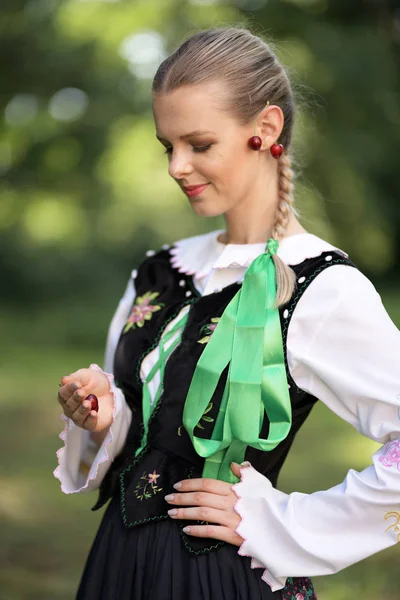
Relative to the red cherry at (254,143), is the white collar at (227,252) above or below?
below

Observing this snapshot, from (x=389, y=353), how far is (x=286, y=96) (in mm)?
A: 637

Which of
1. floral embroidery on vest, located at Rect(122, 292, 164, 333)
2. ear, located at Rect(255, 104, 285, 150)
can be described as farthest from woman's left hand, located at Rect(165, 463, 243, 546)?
ear, located at Rect(255, 104, 285, 150)

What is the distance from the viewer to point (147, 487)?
1.61 metres

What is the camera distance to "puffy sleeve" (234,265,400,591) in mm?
1450

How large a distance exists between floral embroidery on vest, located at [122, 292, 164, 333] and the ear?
16.7 inches

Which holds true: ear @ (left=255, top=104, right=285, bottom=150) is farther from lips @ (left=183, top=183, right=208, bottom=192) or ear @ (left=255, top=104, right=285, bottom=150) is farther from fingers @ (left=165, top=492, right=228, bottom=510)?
fingers @ (left=165, top=492, right=228, bottom=510)

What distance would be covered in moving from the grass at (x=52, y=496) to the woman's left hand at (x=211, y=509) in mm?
2106

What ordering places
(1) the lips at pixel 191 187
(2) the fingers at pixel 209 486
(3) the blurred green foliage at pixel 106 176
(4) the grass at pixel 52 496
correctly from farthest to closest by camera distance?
(3) the blurred green foliage at pixel 106 176 → (4) the grass at pixel 52 496 → (1) the lips at pixel 191 187 → (2) the fingers at pixel 209 486

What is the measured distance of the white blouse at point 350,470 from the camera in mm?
1450

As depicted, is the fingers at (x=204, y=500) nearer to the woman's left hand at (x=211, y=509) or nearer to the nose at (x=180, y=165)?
the woman's left hand at (x=211, y=509)

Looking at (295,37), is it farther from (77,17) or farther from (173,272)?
(173,272)

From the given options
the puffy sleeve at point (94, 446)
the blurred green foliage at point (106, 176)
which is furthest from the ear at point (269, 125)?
the blurred green foliage at point (106, 176)

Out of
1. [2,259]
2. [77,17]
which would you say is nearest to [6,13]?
[77,17]

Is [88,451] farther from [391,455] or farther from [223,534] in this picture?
[391,455]
